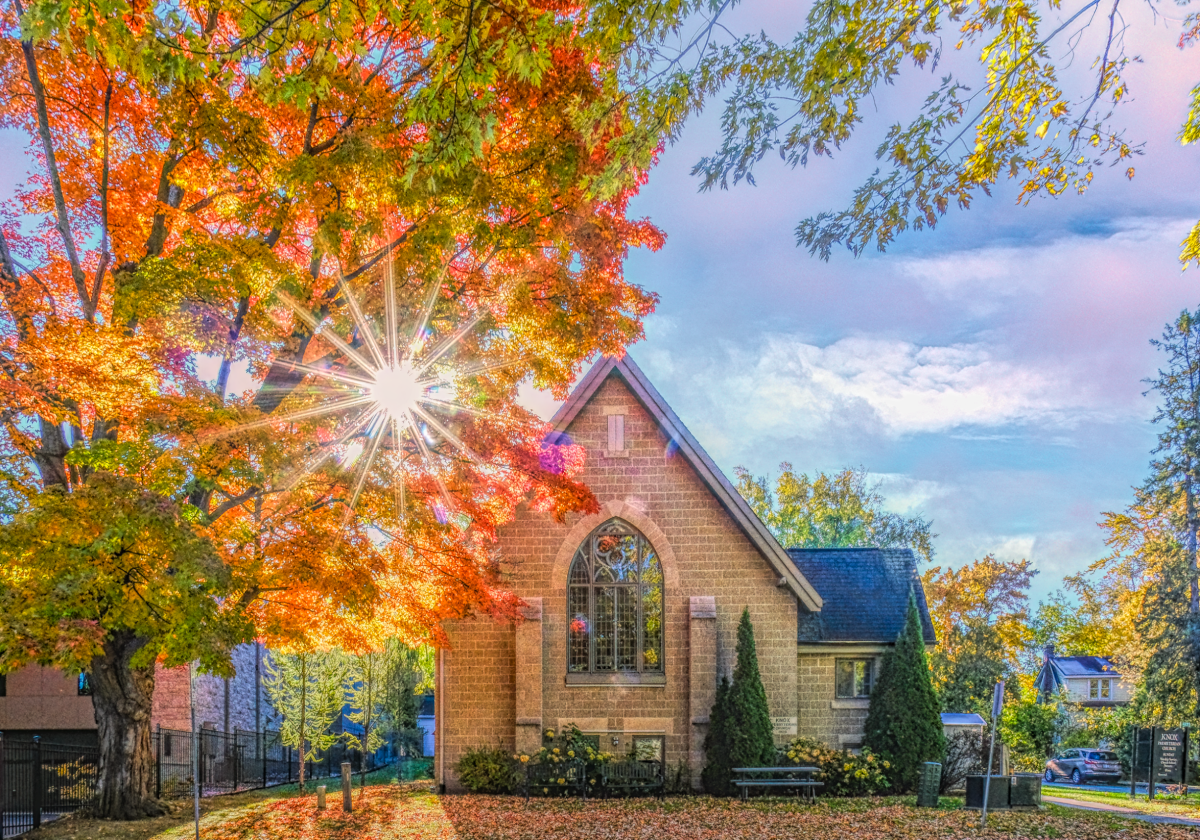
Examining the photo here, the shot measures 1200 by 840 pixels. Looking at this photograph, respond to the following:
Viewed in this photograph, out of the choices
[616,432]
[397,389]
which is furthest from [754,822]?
[397,389]

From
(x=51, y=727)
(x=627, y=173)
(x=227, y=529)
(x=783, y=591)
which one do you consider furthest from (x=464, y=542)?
(x=51, y=727)

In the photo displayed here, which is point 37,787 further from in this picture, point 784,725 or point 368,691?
point 368,691

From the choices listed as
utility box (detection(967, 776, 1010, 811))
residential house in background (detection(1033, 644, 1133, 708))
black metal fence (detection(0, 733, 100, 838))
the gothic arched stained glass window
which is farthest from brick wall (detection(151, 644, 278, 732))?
residential house in background (detection(1033, 644, 1133, 708))

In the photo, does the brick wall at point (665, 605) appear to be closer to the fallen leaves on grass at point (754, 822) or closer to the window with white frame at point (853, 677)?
the window with white frame at point (853, 677)

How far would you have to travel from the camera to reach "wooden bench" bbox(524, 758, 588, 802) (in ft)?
67.3

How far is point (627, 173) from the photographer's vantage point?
23.7 ft

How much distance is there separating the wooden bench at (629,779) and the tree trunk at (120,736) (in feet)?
30.7

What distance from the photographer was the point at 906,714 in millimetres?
21953

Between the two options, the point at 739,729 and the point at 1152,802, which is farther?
the point at 1152,802

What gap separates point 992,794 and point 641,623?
8.61 metres

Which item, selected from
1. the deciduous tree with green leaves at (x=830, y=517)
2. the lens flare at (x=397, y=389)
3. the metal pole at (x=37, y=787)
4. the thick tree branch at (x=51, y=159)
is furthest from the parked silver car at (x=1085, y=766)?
the thick tree branch at (x=51, y=159)

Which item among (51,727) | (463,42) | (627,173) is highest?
(463,42)

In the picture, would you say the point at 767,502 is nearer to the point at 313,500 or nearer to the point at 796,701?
the point at 796,701

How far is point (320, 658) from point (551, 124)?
2288 cm
